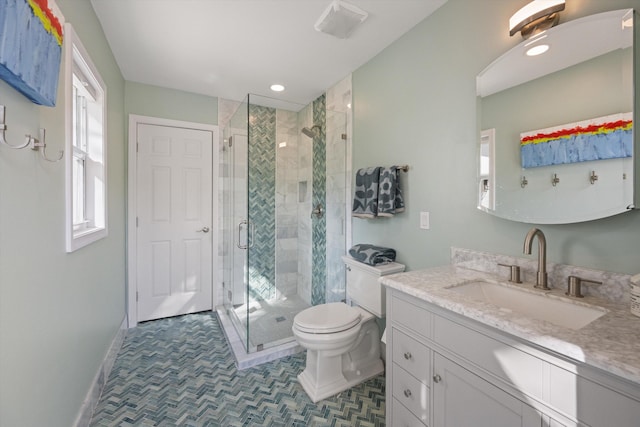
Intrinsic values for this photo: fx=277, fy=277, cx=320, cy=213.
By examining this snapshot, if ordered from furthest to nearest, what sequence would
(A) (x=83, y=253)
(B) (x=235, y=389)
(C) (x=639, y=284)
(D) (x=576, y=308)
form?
(B) (x=235, y=389), (A) (x=83, y=253), (D) (x=576, y=308), (C) (x=639, y=284)

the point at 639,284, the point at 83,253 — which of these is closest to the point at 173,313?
the point at 83,253

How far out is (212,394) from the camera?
1.80 metres

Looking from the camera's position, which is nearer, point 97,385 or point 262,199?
point 97,385

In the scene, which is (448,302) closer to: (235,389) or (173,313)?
(235,389)

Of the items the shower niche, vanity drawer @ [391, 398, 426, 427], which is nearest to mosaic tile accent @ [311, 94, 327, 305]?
the shower niche

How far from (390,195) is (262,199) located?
4.12 ft

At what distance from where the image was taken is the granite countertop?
65 cm

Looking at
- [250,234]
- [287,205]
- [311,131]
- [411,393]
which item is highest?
[311,131]

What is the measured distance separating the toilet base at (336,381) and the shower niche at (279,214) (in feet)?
1.77

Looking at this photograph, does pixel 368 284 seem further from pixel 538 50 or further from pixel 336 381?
pixel 538 50

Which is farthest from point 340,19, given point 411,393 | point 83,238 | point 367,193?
point 411,393

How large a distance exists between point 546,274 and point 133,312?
11.0ft

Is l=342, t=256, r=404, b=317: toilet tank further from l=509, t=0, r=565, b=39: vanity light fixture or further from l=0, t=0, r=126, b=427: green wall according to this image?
l=0, t=0, r=126, b=427: green wall

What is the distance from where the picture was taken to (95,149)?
1.95m
